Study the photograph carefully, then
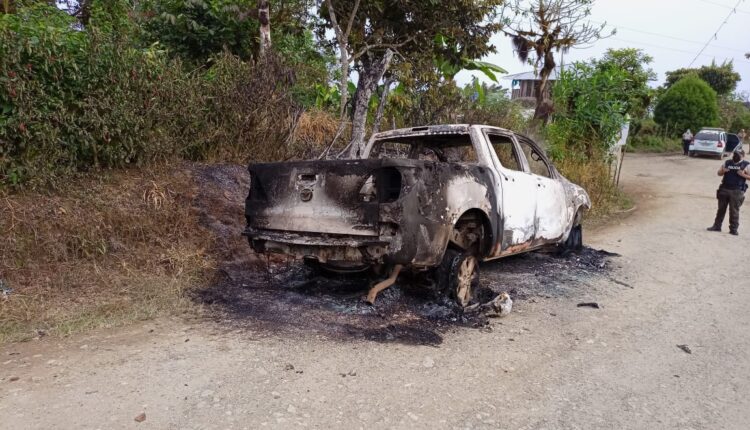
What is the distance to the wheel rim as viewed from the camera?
4965mm

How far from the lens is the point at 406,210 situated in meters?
4.20

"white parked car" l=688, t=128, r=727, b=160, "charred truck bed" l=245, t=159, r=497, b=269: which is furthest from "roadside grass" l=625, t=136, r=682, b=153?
"charred truck bed" l=245, t=159, r=497, b=269

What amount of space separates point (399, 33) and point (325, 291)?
258 inches

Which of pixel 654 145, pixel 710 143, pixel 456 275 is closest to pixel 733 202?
pixel 456 275

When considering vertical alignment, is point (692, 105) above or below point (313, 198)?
above

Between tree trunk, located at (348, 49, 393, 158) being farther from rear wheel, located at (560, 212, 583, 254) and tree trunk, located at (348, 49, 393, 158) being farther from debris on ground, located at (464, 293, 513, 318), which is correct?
debris on ground, located at (464, 293, 513, 318)

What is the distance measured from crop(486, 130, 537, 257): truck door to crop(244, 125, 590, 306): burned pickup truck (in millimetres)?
11

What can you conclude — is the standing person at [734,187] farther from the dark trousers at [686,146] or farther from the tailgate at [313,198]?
the dark trousers at [686,146]

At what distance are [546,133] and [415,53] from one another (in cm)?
601

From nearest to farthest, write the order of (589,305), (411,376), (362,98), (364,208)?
(411,376)
(364,208)
(589,305)
(362,98)

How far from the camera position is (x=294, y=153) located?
8.78 m

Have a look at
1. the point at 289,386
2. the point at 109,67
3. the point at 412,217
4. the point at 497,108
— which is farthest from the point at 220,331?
the point at 497,108

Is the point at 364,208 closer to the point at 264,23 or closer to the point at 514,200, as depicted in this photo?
the point at 514,200

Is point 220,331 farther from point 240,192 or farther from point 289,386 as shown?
point 240,192
